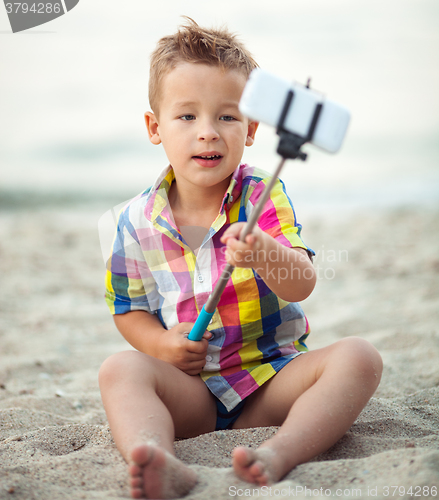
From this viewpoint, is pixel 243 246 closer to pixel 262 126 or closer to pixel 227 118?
pixel 227 118

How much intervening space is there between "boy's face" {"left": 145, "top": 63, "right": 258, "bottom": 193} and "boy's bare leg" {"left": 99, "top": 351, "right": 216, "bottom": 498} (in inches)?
17.8

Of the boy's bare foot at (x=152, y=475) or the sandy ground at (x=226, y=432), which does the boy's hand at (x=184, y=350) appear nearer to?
the sandy ground at (x=226, y=432)

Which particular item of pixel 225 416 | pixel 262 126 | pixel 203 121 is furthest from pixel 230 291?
pixel 262 126

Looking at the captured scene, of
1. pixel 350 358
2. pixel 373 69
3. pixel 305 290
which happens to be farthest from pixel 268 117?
pixel 373 69

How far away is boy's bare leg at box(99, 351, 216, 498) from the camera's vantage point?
754 mm

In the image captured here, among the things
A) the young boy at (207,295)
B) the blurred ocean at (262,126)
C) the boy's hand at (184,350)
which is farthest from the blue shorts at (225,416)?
the blurred ocean at (262,126)

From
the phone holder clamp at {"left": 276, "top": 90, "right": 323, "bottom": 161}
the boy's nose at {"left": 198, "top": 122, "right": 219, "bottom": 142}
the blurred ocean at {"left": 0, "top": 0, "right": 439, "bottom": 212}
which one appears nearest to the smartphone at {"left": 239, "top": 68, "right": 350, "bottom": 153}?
the phone holder clamp at {"left": 276, "top": 90, "right": 323, "bottom": 161}

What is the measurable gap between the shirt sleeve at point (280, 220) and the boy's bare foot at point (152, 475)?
1.68 ft

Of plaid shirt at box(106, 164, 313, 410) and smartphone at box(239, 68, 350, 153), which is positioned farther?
plaid shirt at box(106, 164, 313, 410)

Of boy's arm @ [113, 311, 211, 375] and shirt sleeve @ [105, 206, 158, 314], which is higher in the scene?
shirt sleeve @ [105, 206, 158, 314]

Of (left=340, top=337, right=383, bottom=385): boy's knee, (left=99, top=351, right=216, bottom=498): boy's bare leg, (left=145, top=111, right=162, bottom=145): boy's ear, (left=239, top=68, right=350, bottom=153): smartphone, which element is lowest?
(left=99, top=351, right=216, bottom=498): boy's bare leg

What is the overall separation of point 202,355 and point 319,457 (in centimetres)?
33

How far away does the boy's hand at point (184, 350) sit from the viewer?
109cm

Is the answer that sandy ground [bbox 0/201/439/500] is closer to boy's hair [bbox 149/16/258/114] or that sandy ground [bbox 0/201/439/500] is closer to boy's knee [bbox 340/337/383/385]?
boy's knee [bbox 340/337/383/385]
